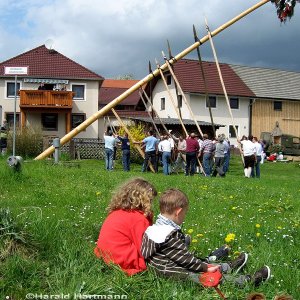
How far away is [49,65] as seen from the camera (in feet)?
162

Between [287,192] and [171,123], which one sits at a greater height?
[171,123]

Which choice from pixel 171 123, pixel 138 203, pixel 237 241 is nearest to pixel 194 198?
pixel 237 241

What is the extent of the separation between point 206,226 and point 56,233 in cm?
291

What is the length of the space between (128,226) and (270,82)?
168 feet

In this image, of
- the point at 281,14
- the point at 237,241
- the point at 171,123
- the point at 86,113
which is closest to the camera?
the point at 237,241

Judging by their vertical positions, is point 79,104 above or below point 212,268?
above

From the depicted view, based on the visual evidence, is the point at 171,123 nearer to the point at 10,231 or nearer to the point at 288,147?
the point at 288,147

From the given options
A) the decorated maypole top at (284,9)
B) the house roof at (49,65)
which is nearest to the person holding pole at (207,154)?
the decorated maypole top at (284,9)

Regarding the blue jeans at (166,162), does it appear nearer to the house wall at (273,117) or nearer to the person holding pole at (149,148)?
the person holding pole at (149,148)

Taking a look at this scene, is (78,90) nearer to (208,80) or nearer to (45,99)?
(45,99)

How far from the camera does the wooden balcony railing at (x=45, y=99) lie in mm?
45125

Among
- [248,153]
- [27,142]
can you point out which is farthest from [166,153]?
[27,142]

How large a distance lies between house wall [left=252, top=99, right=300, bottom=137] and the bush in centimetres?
2692

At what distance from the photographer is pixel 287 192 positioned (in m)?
13.8
